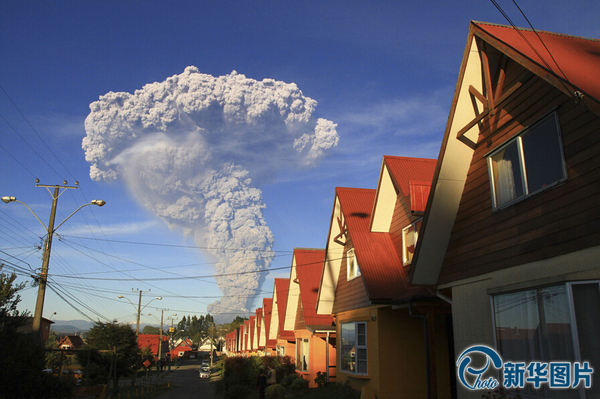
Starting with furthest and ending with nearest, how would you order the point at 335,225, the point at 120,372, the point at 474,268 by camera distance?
the point at 120,372 → the point at 335,225 → the point at 474,268

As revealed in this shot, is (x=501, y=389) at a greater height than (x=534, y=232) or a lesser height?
lesser

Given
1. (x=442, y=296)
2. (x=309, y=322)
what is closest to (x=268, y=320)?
(x=309, y=322)

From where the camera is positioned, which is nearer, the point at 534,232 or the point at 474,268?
the point at 534,232

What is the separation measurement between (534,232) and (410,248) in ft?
24.8

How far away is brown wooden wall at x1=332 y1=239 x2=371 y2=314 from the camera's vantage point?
15961mm

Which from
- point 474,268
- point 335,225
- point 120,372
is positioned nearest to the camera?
point 474,268

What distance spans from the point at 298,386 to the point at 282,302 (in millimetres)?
13381

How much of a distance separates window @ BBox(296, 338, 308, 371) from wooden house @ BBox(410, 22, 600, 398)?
1600 centimetres

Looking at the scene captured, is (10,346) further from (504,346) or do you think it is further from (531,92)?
(531,92)

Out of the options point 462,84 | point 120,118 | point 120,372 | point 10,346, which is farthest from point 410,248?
point 120,118

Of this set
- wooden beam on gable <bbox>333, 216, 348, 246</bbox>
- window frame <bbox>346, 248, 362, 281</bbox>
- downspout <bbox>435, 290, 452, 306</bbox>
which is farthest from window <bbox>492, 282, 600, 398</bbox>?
wooden beam on gable <bbox>333, 216, 348, 246</bbox>

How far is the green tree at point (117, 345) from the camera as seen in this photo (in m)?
31.9

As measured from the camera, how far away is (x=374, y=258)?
15.5m

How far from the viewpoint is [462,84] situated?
9328mm
